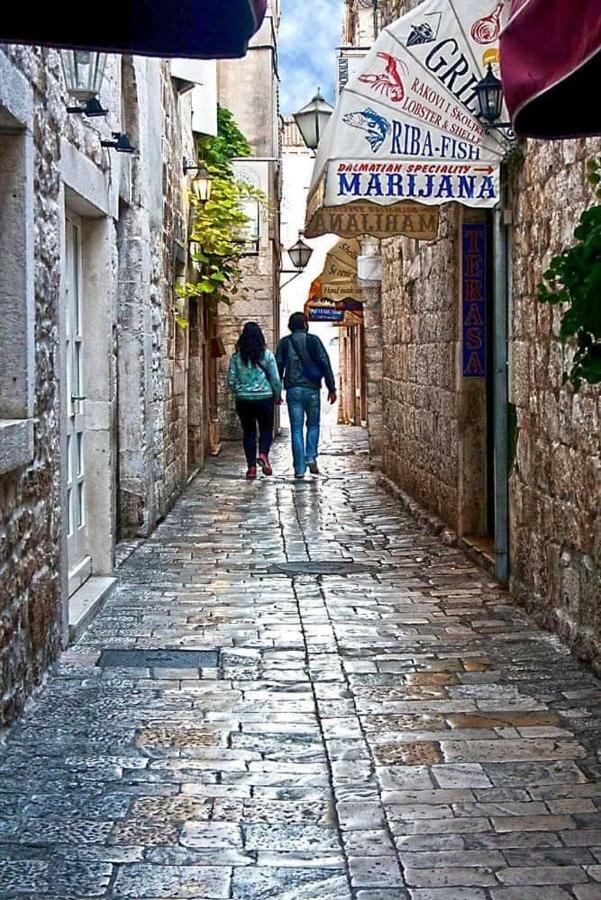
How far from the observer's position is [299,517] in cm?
1146

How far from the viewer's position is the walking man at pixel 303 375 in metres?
14.9

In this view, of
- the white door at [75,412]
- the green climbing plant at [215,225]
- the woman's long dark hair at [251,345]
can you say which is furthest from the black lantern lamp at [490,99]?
the woman's long dark hair at [251,345]

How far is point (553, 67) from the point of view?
339cm

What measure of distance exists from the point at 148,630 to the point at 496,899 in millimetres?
3616

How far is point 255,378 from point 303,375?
55 centimetres

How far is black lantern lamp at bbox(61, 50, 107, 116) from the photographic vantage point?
6.23 m

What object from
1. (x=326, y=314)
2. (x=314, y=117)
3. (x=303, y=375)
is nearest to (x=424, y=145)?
(x=314, y=117)

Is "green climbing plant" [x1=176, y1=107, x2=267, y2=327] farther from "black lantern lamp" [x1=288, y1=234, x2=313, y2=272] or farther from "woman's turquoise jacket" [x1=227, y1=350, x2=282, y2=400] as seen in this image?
"black lantern lamp" [x1=288, y1=234, x2=313, y2=272]

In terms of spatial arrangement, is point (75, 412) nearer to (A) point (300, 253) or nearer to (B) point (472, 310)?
(B) point (472, 310)

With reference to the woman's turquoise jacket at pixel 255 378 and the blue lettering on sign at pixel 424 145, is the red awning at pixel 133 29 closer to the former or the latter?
the blue lettering on sign at pixel 424 145

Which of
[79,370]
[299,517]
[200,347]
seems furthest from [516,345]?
[200,347]

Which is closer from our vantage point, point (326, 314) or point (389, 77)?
point (389, 77)

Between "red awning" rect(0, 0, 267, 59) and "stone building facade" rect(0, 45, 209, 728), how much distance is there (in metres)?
1.48

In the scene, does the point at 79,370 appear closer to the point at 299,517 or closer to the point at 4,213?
the point at 4,213
